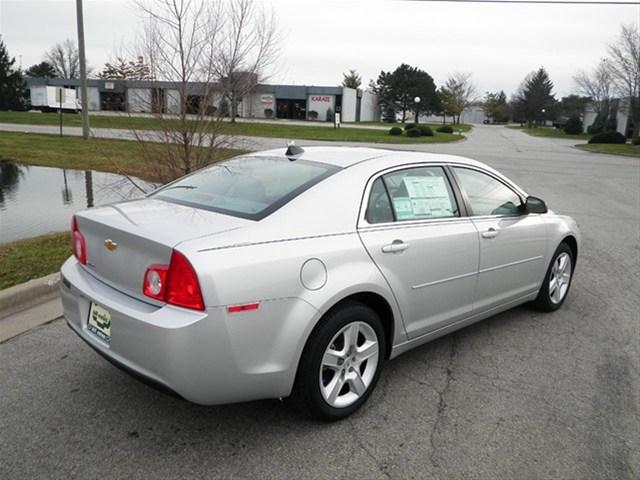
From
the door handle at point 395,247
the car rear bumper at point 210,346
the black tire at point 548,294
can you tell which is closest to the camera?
the car rear bumper at point 210,346

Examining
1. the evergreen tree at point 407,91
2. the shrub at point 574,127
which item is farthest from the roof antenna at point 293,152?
the evergreen tree at point 407,91

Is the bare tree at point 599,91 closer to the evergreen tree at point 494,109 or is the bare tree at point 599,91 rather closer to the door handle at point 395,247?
the evergreen tree at point 494,109

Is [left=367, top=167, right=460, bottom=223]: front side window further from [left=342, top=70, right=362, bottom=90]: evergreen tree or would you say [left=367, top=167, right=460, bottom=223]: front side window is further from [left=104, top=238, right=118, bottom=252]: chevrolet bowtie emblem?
[left=342, top=70, right=362, bottom=90]: evergreen tree

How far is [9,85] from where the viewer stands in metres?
57.8

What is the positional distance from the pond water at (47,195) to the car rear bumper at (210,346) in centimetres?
493

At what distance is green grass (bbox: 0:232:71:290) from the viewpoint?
196 inches

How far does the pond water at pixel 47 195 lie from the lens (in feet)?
24.8

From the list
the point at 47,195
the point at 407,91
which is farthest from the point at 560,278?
the point at 407,91

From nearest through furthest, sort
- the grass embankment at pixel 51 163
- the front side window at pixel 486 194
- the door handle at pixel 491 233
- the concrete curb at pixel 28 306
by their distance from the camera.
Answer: the door handle at pixel 491 233 → the front side window at pixel 486 194 → the concrete curb at pixel 28 306 → the grass embankment at pixel 51 163

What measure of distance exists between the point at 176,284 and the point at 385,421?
4.85 ft

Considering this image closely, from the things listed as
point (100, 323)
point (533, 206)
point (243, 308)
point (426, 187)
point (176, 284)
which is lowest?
point (100, 323)

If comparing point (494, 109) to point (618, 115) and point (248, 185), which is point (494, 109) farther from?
point (248, 185)

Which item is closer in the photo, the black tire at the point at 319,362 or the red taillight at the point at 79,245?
the black tire at the point at 319,362

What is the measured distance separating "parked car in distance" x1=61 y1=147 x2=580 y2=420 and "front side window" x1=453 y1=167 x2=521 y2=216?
2 centimetres
